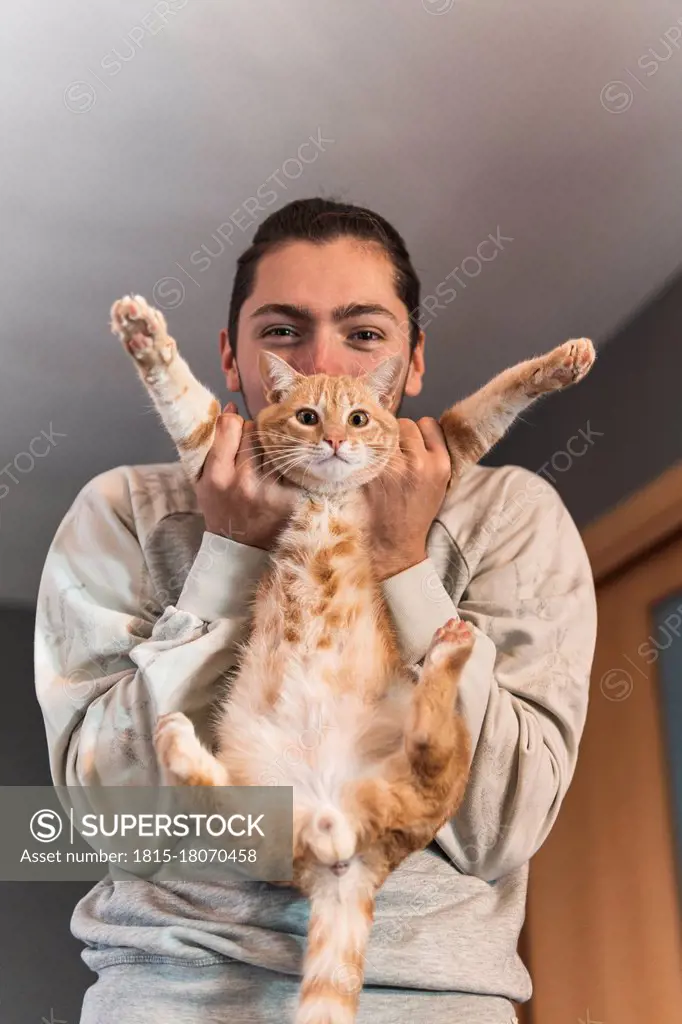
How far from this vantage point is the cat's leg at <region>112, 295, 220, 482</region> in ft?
2.76

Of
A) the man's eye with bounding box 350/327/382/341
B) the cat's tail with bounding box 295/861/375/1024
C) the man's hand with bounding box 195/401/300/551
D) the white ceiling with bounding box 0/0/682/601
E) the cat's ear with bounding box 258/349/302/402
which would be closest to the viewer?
the cat's tail with bounding box 295/861/375/1024

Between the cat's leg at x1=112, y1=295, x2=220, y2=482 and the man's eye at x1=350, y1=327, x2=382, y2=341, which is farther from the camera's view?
the man's eye at x1=350, y1=327, x2=382, y2=341

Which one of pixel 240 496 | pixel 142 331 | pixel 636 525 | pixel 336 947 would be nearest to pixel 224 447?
pixel 240 496

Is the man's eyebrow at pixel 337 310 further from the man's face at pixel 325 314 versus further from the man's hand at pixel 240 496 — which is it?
the man's hand at pixel 240 496

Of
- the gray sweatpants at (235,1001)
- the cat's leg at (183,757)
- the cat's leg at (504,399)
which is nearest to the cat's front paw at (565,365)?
the cat's leg at (504,399)

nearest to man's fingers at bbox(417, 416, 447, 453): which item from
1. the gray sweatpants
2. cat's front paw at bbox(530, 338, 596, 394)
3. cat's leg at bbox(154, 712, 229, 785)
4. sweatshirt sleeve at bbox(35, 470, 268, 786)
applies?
cat's front paw at bbox(530, 338, 596, 394)

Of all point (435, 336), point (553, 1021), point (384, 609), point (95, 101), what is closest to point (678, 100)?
point (435, 336)

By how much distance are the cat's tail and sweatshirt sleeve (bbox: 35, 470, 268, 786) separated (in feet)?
0.71

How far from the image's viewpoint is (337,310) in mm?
1158

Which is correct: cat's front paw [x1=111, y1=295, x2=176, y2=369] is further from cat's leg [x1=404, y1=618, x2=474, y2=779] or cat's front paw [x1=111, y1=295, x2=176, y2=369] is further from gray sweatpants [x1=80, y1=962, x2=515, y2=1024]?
gray sweatpants [x1=80, y1=962, x2=515, y2=1024]

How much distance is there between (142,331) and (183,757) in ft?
1.23

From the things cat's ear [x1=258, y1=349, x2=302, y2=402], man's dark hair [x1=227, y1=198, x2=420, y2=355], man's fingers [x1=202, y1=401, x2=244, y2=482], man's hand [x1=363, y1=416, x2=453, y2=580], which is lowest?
man's hand [x1=363, y1=416, x2=453, y2=580]

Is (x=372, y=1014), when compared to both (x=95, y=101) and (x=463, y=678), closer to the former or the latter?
(x=463, y=678)

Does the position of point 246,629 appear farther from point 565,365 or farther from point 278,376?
point 565,365
